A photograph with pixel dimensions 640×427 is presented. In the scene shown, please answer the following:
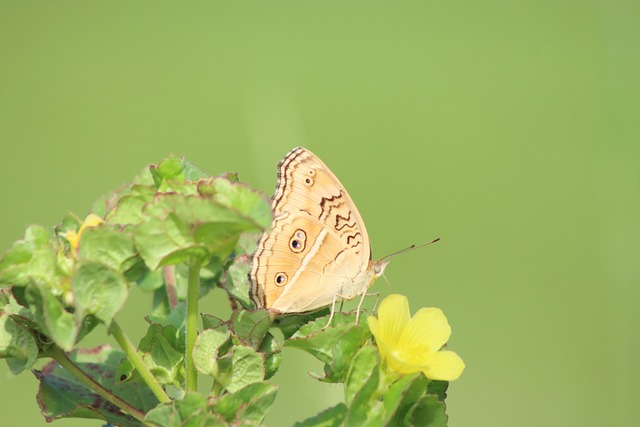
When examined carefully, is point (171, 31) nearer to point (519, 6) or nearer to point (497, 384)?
point (519, 6)

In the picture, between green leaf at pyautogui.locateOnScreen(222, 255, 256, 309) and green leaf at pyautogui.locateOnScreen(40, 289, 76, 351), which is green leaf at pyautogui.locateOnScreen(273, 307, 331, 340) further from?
green leaf at pyautogui.locateOnScreen(40, 289, 76, 351)

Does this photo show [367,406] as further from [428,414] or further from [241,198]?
[241,198]

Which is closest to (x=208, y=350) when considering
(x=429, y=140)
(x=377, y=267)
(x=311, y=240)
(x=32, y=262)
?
(x=32, y=262)

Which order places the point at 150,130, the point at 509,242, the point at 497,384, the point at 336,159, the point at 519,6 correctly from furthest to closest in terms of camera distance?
the point at 519,6 < the point at 150,130 < the point at 336,159 < the point at 509,242 < the point at 497,384

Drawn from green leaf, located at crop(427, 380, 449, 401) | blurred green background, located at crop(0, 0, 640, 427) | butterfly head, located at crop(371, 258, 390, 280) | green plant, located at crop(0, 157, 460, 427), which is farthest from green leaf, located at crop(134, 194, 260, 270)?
blurred green background, located at crop(0, 0, 640, 427)

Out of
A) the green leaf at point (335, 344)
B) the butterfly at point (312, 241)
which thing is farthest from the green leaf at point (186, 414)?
the butterfly at point (312, 241)

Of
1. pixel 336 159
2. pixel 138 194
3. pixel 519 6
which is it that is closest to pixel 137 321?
pixel 336 159

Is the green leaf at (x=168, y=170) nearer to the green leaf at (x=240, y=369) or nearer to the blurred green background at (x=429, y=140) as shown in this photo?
the green leaf at (x=240, y=369)

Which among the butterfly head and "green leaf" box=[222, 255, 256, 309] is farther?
the butterfly head
